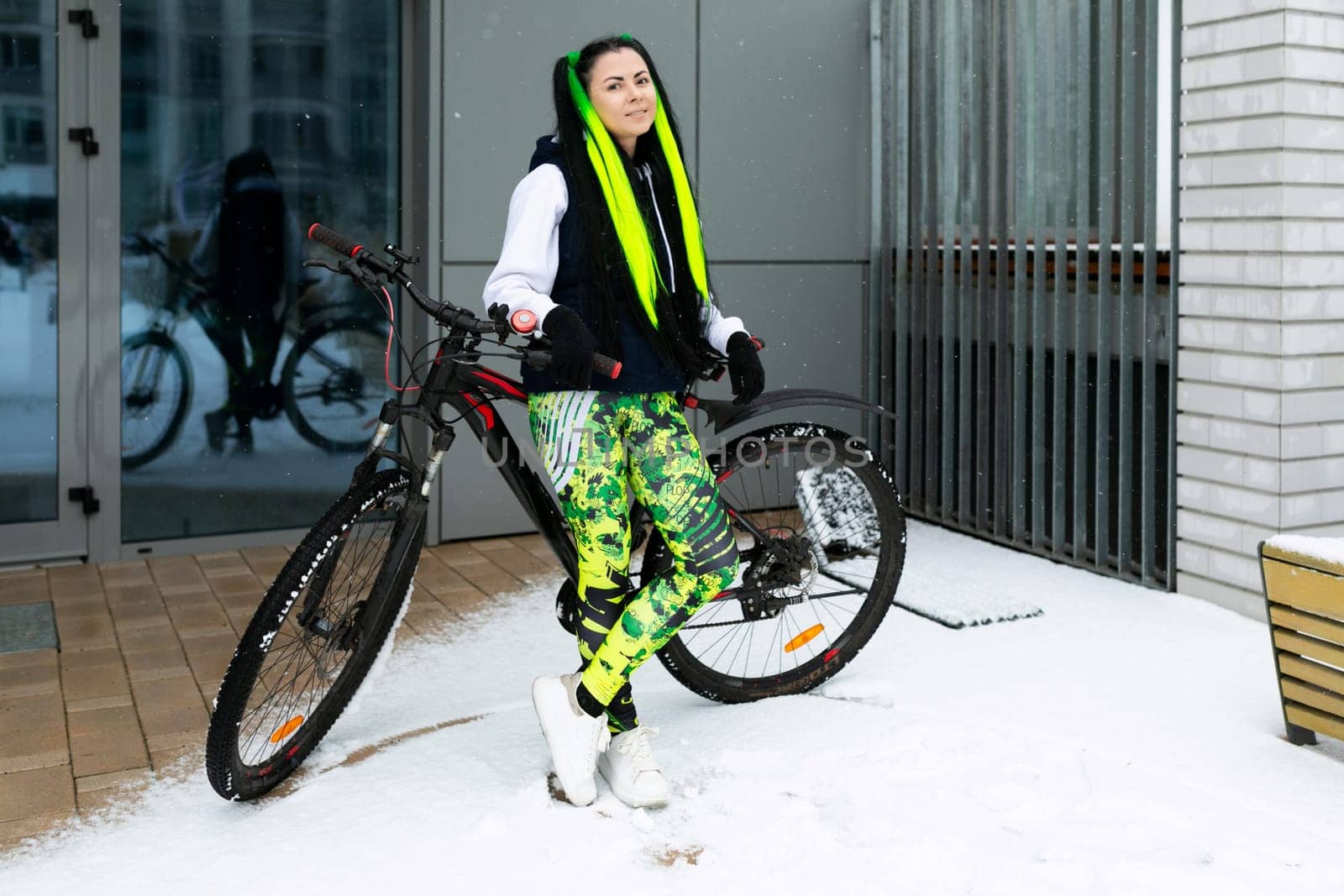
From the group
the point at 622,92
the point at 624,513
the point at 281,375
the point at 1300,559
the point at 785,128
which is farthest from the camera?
the point at 785,128

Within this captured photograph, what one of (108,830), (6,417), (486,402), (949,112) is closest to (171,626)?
(6,417)

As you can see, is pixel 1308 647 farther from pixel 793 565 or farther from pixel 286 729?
pixel 286 729

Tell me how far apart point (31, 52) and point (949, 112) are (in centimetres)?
343

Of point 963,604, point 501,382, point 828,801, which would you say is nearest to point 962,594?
point 963,604

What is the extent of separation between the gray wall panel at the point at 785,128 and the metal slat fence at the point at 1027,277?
0.21 metres

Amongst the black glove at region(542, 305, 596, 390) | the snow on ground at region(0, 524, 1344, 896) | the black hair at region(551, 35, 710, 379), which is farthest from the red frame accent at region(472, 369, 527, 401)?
the snow on ground at region(0, 524, 1344, 896)

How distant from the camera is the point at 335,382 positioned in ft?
19.0

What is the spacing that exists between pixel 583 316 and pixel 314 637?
3.03 feet

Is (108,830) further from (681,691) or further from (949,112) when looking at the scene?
(949,112)

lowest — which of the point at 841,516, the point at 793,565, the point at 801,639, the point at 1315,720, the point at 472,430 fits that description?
the point at 1315,720

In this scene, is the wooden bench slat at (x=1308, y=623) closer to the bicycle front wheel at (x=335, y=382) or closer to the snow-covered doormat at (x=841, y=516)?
the snow-covered doormat at (x=841, y=516)

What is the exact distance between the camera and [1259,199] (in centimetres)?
436

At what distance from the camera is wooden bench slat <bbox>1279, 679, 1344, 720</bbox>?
3236mm

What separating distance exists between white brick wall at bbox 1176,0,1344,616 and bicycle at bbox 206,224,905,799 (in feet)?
4.50
